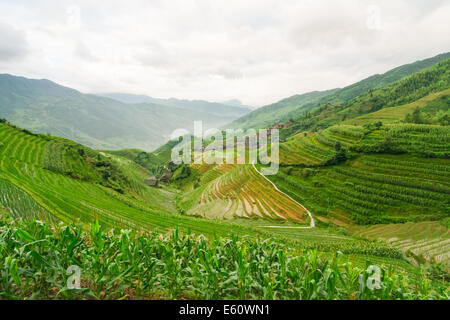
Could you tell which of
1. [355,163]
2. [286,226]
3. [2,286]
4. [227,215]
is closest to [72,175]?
[227,215]

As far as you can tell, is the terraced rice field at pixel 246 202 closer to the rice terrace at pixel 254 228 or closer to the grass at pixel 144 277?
the rice terrace at pixel 254 228

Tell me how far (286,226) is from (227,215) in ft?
31.5

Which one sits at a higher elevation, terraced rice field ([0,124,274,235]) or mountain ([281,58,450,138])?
mountain ([281,58,450,138])

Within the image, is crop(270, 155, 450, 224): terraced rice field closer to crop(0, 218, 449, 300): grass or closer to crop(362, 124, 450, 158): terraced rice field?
crop(362, 124, 450, 158): terraced rice field

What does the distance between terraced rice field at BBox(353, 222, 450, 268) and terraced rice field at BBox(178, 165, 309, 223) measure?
27.9 feet

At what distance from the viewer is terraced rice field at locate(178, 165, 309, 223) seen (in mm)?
31484

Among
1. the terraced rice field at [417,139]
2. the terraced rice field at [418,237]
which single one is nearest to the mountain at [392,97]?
the terraced rice field at [417,139]

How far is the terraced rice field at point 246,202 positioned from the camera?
31484mm

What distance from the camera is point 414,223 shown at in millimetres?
25141

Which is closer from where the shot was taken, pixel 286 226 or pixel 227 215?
pixel 286 226

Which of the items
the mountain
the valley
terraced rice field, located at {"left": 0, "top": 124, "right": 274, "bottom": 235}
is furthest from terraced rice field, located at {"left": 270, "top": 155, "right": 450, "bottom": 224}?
the mountain

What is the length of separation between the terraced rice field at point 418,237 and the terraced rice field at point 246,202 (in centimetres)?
852

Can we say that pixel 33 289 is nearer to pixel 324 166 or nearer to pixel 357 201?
pixel 357 201
